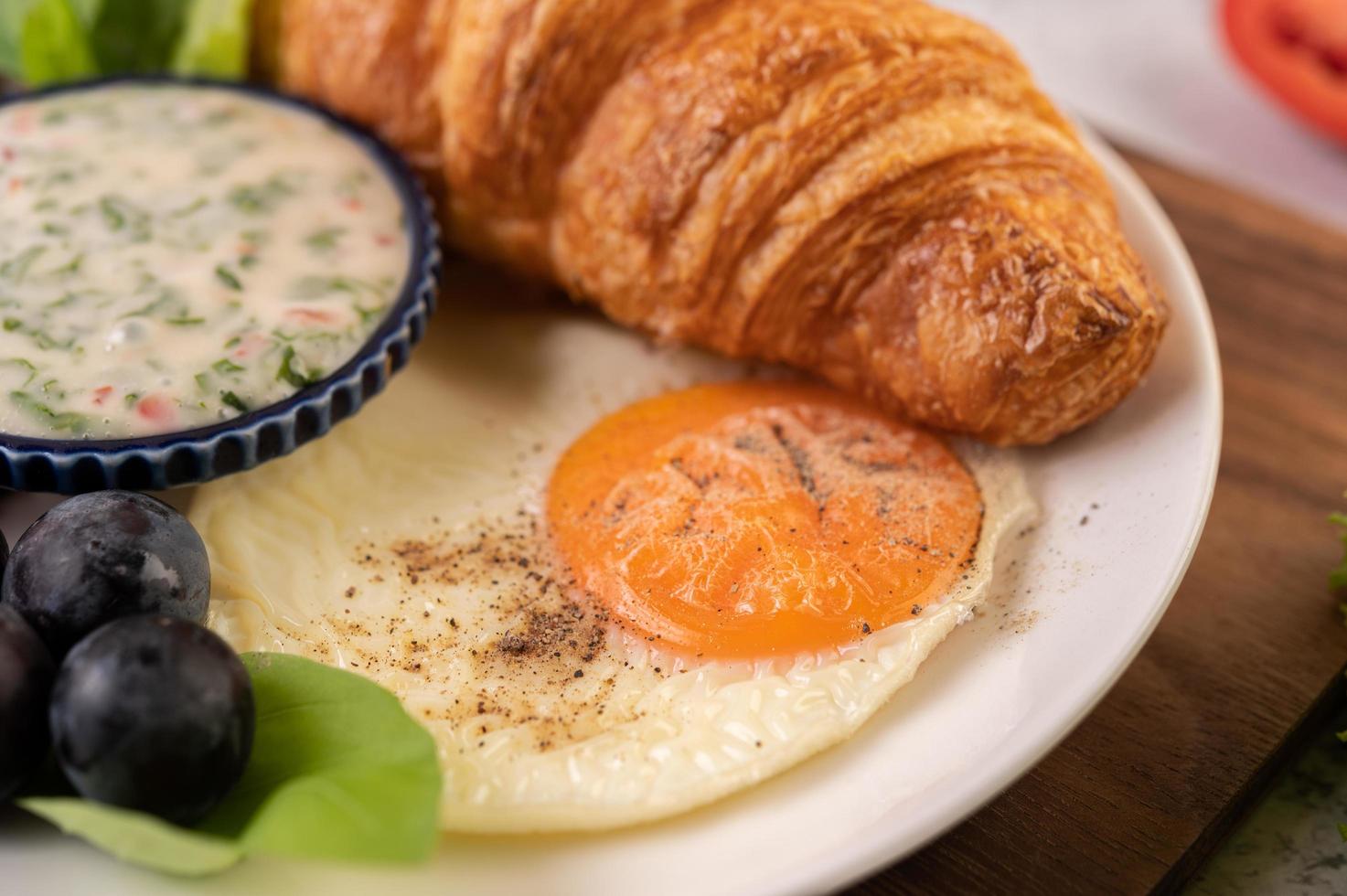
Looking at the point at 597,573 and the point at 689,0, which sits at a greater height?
the point at 689,0

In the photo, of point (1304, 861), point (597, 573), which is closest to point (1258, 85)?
point (1304, 861)

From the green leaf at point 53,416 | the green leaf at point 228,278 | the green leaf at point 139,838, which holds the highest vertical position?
the green leaf at point 228,278

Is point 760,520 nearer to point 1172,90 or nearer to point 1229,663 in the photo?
point 1229,663

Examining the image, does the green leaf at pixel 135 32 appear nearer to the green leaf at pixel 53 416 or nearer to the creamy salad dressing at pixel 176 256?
the creamy salad dressing at pixel 176 256

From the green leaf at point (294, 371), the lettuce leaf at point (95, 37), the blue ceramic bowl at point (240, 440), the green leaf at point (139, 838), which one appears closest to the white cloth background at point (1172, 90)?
the blue ceramic bowl at point (240, 440)

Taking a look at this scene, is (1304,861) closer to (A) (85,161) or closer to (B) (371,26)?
(B) (371,26)

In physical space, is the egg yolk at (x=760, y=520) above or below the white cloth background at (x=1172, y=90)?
below
